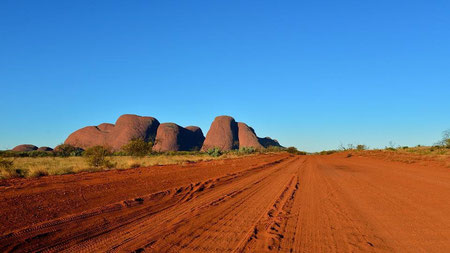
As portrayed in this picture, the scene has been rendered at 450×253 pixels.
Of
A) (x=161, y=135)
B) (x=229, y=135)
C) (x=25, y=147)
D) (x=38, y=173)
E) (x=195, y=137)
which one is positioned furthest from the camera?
(x=229, y=135)

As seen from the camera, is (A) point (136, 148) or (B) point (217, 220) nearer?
(B) point (217, 220)

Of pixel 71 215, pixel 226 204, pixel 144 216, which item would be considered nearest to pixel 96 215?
pixel 71 215

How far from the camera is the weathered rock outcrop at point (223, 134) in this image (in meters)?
106

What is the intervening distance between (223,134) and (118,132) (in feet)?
128

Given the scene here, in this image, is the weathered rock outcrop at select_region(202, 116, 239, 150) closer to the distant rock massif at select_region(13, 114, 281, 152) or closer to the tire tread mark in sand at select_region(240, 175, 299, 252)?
the distant rock massif at select_region(13, 114, 281, 152)

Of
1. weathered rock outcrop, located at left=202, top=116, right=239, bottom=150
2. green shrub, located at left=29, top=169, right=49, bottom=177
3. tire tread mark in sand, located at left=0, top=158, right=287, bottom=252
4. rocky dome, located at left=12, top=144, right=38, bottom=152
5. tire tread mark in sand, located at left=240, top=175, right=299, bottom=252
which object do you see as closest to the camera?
tire tread mark in sand, located at left=240, top=175, right=299, bottom=252

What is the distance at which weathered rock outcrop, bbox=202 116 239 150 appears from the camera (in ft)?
349

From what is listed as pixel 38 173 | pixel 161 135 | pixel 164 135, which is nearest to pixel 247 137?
pixel 164 135

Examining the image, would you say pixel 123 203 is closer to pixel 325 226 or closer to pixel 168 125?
pixel 325 226

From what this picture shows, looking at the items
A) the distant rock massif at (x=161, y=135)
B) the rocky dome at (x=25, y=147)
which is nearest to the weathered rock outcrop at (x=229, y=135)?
the distant rock massif at (x=161, y=135)

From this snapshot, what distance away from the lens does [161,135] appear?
9600 cm

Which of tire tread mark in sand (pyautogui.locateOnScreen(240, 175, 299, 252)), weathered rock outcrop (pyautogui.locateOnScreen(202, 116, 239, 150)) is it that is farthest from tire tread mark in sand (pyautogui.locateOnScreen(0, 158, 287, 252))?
weathered rock outcrop (pyautogui.locateOnScreen(202, 116, 239, 150))

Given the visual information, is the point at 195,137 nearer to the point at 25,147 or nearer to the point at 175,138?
the point at 175,138

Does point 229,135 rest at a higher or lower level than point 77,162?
higher
